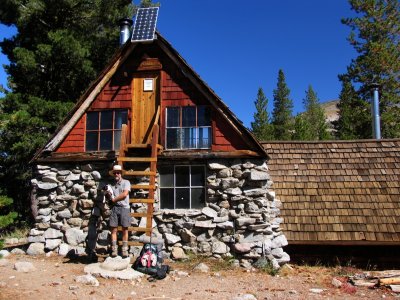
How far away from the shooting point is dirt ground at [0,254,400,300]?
239 inches

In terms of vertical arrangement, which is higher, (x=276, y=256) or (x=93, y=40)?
(x=93, y=40)

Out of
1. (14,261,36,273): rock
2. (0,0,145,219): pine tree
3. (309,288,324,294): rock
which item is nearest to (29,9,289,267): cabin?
(14,261,36,273): rock

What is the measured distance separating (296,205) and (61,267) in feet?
19.5

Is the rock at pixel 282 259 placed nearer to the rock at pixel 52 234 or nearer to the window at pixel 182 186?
the window at pixel 182 186

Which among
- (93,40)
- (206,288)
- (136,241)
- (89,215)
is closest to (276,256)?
(206,288)

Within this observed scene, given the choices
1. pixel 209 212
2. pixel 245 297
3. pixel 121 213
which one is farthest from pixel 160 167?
pixel 245 297

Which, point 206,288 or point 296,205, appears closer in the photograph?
point 206,288

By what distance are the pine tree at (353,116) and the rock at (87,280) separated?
2251 centimetres

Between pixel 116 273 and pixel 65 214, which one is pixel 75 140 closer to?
pixel 65 214

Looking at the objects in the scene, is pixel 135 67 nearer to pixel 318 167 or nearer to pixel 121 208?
pixel 121 208

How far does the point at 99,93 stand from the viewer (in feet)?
32.6

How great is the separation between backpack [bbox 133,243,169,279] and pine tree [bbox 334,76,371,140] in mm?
21153

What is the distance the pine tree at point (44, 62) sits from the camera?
1523cm

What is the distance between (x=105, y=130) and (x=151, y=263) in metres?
4.03
